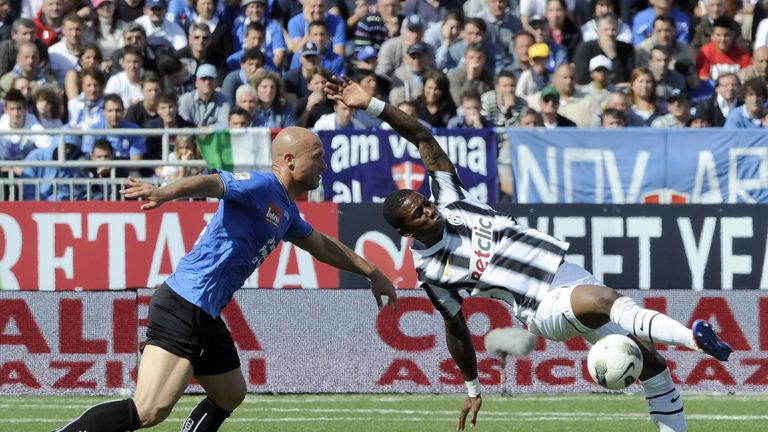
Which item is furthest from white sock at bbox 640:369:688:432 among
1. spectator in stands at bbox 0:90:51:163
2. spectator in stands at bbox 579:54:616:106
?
spectator in stands at bbox 0:90:51:163

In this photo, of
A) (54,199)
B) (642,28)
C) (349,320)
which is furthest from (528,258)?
(642,28)

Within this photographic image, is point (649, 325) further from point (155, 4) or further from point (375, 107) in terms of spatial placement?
point (155, 4)

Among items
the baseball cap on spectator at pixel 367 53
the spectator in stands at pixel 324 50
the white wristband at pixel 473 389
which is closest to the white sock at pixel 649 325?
the white wristband at pixel 473 389

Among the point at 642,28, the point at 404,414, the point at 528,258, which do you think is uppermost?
the point at 642,28

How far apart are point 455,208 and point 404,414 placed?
3.25 meters

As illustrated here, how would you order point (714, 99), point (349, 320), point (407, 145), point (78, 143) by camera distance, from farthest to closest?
point (714, 99), point (78, 143), point (407, 145), point (349, 320)

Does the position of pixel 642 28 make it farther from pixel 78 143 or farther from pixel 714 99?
pixel 78 143

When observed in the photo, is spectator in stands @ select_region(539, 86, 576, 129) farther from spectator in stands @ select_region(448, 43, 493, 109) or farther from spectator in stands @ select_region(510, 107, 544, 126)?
spectator in stands @ select_region(448, 43, 493, 109)

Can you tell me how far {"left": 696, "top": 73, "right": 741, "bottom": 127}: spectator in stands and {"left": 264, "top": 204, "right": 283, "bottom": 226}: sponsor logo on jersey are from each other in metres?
8.43

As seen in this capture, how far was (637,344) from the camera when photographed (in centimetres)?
782

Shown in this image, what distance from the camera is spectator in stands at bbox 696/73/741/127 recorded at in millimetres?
15078

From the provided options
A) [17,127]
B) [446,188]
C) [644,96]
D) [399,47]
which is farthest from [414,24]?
[446,188]

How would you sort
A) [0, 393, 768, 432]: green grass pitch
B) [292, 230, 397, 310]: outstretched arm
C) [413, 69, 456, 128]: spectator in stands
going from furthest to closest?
[413, 69, 456, 128]: spectator in stands
[0, 393, 768, 432]: green grass pitch
[292, 230, 397, 310]: outstretched arm

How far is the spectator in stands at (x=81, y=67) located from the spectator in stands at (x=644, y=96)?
612 centimetres
